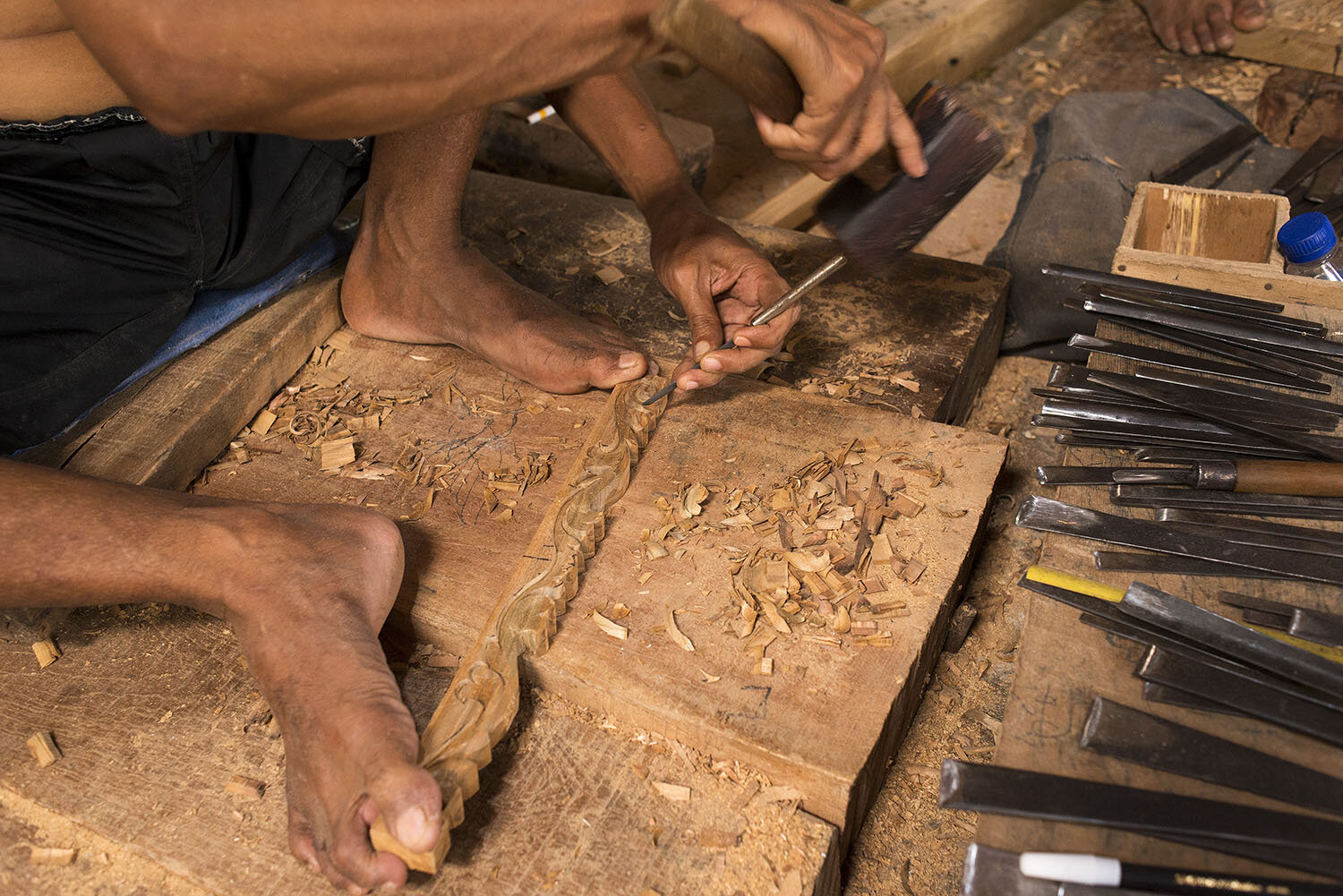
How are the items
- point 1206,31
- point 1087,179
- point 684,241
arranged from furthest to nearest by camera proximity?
1. point 1206,31
2. point 1087,179
3. point 684,241

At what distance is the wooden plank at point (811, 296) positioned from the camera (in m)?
2.46

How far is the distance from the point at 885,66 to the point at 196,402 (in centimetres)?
303

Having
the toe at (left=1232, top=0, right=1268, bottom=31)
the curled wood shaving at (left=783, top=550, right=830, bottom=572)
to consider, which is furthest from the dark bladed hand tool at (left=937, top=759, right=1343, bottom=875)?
the toe at (left=1232, top=0, right=1268, bottom=31)

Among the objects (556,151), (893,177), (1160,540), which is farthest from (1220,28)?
(1160,540)

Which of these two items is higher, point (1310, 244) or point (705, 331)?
point (705, 331)

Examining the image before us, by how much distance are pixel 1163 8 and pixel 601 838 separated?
436 cm

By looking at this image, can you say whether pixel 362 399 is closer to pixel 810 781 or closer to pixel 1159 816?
pixel 810 781

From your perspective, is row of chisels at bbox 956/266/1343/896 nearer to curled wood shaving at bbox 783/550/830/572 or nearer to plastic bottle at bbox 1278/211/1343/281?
plastic bottle at bbox 1278/211/1343/281

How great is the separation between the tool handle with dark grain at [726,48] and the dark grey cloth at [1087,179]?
160 centimetres

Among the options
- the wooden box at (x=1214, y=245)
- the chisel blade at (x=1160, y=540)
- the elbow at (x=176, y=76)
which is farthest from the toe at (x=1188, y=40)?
the elbow at (x=176, y=76)

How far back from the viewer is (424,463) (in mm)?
2168

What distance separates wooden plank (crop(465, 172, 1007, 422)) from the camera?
2.46m

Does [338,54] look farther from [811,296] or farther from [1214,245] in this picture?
[1214,245]

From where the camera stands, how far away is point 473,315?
2336 mm
